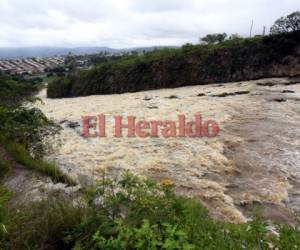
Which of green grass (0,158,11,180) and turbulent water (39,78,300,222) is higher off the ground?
green grass (0,158,11,180)

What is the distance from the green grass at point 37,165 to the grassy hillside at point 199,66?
17453mm

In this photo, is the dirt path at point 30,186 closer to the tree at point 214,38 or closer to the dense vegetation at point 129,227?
the dense vegetation at point 129,227

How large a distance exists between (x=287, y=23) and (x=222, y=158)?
1751cm

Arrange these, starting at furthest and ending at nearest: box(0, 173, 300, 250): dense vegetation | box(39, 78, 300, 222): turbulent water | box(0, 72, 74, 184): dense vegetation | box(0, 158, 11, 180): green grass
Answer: box(39, 78, 300, 222): turbulent water
box(0, 72, 74, 184): dense vegetation
box(0, 158, 11, 180): green grass
box(0, 173, 300, 250): dense vegetation

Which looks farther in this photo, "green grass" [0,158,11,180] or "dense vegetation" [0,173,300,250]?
"green grass" [0,158,11,180]

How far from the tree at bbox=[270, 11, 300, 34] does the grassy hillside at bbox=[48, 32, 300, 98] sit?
0.90 meters

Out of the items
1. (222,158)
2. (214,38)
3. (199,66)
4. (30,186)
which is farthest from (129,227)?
(214,38)

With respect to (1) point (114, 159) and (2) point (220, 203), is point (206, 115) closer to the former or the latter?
(1) point (114, 159)

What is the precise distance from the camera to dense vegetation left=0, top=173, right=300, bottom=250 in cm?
242

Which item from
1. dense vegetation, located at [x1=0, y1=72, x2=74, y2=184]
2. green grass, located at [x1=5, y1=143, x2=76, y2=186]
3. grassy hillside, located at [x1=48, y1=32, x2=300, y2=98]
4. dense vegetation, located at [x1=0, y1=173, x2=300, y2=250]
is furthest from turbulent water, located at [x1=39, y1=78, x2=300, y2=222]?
grassy hillside, located at [x1=48, y1=32, x2=300, y2=98]

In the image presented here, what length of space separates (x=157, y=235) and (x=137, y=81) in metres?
22.5

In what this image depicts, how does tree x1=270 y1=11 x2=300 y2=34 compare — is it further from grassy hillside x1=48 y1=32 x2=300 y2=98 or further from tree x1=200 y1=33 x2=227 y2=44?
tree x1=200 y1=33 x2=227 y2=44

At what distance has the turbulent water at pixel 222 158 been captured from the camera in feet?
19.4

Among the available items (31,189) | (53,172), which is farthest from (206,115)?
(31,189)
